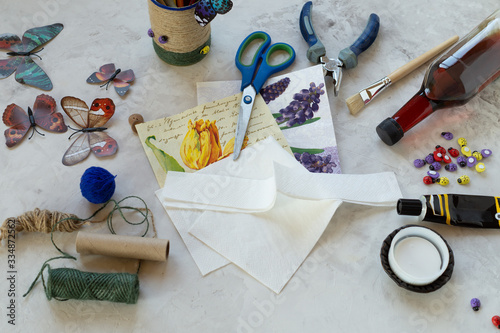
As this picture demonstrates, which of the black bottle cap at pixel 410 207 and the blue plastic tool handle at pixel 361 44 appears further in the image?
the blue plastic tool handle at pixel 361 44

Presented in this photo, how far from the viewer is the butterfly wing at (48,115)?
786 millimetres

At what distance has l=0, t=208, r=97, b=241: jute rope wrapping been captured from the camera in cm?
68

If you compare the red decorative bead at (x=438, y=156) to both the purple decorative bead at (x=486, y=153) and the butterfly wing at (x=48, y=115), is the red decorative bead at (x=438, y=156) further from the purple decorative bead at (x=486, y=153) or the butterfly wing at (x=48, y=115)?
the butterfly wing at (x=48, y=115)

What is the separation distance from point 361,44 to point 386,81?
8 centimetres

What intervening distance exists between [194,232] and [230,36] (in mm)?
398

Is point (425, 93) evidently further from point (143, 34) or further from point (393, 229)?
point (143, 34)

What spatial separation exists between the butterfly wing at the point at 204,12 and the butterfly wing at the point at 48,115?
0.91 feet

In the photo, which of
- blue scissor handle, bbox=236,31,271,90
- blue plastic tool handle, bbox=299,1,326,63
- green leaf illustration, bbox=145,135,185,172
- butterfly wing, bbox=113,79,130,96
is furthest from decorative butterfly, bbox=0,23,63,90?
blue plastic tool handle, bbox=299,1,326,63

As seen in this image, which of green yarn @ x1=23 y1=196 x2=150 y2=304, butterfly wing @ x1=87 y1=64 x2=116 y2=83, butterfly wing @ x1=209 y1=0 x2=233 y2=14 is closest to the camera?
green yarn @ x1=23 y1=196 x2=150 y2=304

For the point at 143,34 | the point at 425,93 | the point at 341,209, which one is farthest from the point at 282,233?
the point at 143,34

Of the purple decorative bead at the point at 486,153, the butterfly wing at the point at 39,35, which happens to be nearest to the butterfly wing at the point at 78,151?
the butterfly wing at the point at 39,35

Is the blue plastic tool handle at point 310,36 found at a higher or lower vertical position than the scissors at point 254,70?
higher

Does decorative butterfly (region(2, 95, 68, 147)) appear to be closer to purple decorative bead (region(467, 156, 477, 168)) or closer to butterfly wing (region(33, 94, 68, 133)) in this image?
butterfly wing (region(33, 94, 68, 133))

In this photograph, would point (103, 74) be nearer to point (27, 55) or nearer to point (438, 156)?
point (27, 55)
